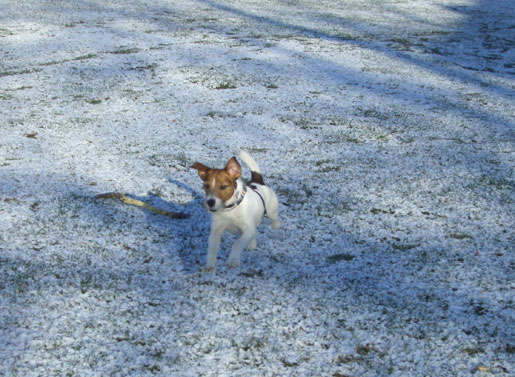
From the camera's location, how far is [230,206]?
4828 millimetres

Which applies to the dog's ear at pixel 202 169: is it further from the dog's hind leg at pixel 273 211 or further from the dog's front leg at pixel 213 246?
the dog's hind leg at pixel 273 211

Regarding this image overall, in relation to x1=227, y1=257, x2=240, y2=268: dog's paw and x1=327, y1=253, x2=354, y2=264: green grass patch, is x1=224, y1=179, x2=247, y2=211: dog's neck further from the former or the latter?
x1=327, y1=253, x2=354, y2=264: green grass patch

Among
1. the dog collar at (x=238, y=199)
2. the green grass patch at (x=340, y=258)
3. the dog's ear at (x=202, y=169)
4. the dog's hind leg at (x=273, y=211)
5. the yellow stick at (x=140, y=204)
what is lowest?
the yellow stick at (x=140, y=204)

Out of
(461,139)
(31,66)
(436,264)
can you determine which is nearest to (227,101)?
(461,139)

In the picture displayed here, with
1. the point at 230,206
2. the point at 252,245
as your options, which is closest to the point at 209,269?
the point at 252,245

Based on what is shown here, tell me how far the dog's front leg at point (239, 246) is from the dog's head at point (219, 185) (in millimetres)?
405

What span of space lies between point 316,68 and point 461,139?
18.3 ft

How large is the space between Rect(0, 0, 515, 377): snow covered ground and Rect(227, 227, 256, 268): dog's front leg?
0.13 meters

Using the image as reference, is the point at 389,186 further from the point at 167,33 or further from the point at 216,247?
the point at 167,33

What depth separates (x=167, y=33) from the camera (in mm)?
17109

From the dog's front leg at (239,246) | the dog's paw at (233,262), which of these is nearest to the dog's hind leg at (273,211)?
the dog's front leg at (239,246)

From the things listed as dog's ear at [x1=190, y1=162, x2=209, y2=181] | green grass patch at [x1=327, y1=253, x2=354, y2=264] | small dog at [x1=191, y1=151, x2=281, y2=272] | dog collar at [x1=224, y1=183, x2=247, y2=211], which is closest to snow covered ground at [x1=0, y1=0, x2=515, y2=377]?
green grass patch at [x1=327, y1=253, x2=354, y2=264]

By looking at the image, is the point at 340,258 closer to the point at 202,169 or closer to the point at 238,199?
the point at 238,199

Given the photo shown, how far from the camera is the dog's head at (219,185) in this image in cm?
470
